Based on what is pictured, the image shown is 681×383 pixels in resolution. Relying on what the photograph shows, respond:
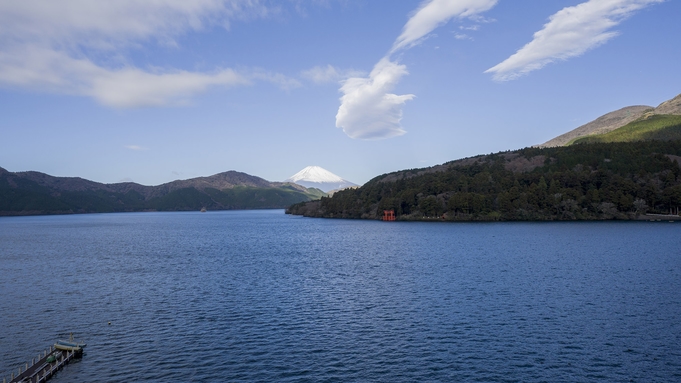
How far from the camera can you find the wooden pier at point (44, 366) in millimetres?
33844

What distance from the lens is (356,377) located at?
33.7 m

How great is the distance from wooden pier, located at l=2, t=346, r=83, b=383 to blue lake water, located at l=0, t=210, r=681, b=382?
1208 mm

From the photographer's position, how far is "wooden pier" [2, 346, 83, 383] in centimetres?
3384

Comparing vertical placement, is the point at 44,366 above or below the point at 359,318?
below

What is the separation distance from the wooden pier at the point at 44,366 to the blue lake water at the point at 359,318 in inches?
47.6

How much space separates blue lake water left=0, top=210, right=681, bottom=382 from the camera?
3569 cm

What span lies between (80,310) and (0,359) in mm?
16738

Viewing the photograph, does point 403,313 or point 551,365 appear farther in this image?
point 403,313

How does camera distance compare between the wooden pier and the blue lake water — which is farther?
the blue lake water

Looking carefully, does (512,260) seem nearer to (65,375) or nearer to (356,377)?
(356,377)

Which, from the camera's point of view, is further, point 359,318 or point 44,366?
point 359,318

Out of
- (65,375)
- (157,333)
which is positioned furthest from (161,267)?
(65,375)

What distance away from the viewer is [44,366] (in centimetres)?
3622

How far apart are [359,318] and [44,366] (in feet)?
101
